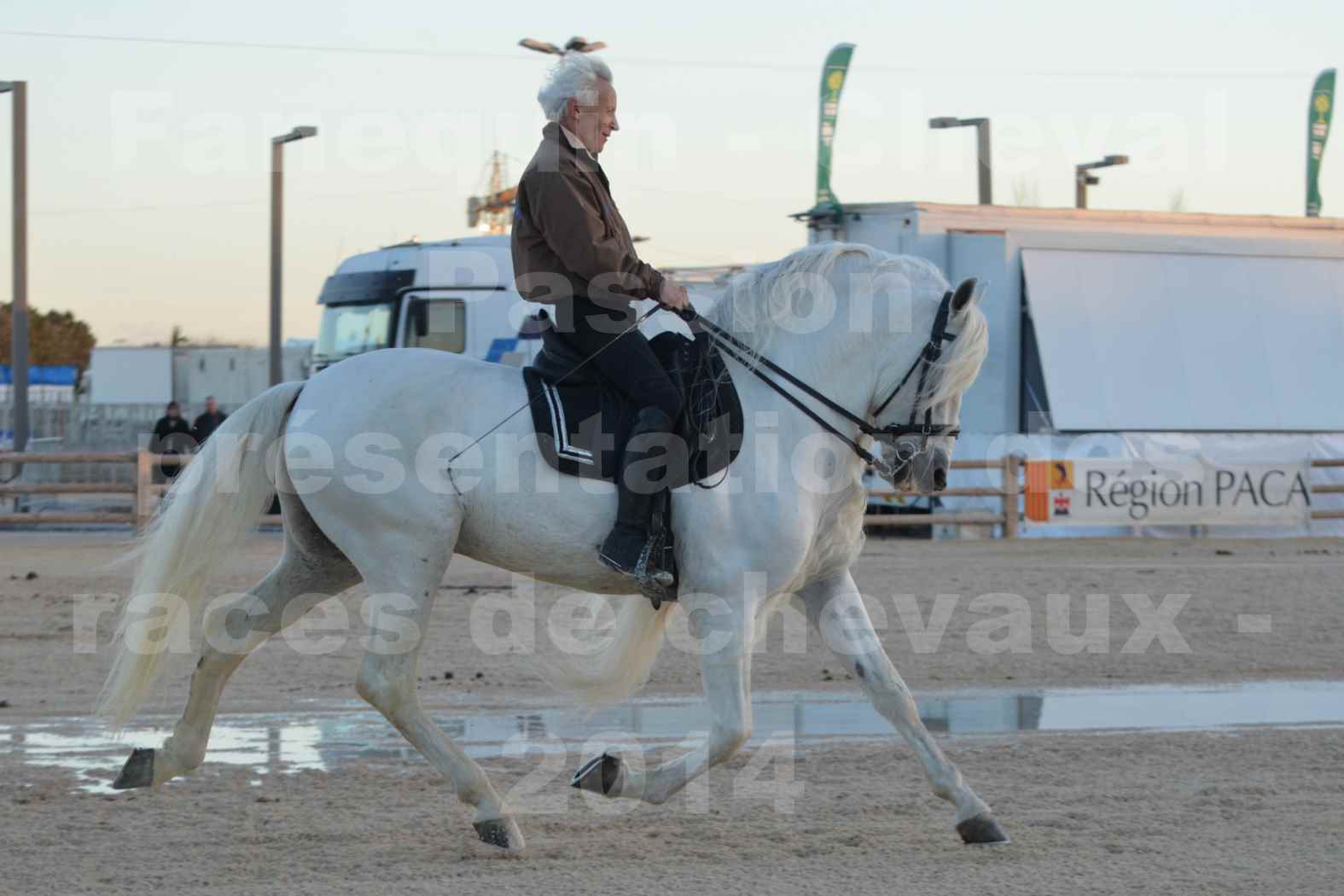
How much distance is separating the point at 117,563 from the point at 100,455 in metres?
14.7

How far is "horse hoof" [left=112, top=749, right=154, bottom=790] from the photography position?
598 centimetres

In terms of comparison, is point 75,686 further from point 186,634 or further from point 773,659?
point 773,659

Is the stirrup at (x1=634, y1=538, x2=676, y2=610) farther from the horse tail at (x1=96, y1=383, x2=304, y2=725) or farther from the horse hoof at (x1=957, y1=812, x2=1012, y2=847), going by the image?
the horse tail at (x1=96, y1=383, x2=304, y2=725)

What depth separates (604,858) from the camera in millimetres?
5438

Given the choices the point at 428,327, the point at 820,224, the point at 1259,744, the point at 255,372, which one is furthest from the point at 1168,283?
the point at 255,372

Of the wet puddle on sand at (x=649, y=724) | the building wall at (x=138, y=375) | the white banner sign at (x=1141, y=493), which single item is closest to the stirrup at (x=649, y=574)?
the wet puddle on sand at (x=649, y=724)

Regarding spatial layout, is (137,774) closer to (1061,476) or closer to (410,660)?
(410,660)

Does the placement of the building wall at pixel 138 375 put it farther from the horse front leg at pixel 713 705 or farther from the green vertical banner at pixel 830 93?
the horse front leg at pixel 713 705

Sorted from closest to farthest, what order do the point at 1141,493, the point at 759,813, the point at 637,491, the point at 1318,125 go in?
1. the point at 637,491
2. the point at 759,813
3. the point at 1141,493
4. the point at 1318,125

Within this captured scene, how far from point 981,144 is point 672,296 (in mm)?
25793

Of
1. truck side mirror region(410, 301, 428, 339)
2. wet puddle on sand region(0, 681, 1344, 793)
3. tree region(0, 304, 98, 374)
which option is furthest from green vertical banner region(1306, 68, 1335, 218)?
tree region(0, 304, 98, 374)

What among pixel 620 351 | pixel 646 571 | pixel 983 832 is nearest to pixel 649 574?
pixel 646 571

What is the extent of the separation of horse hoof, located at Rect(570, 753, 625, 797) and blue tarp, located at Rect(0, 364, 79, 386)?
58.3m

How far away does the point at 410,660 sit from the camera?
5773 mm
